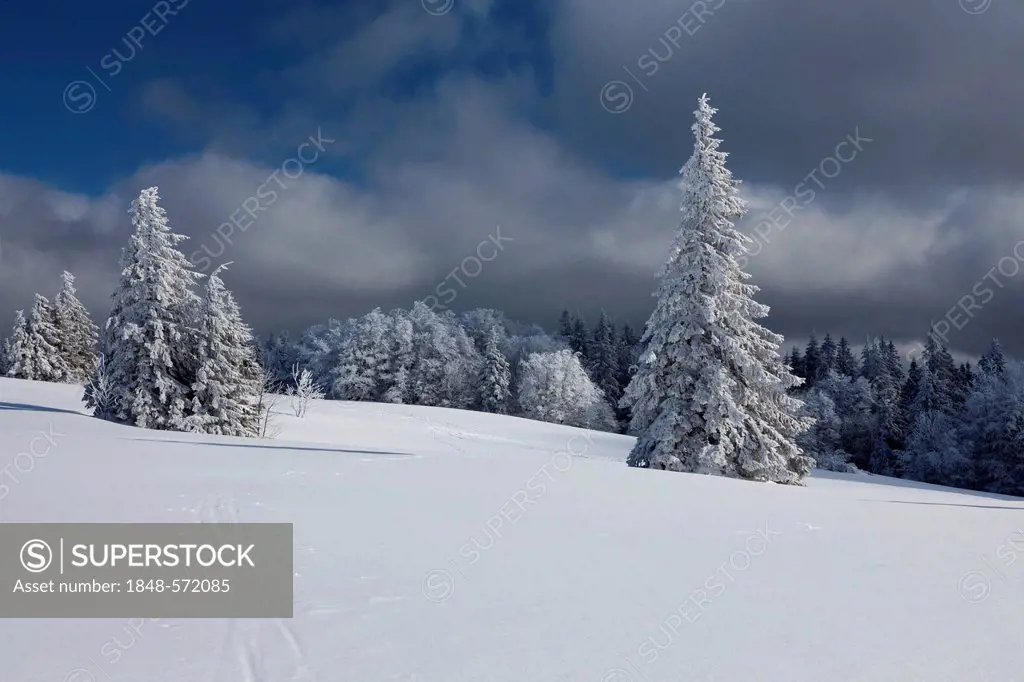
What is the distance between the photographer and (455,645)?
183 inches

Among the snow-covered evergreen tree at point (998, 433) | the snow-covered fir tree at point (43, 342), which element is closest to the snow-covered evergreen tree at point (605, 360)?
the snow-covered evergreen tree at point (998, 433)

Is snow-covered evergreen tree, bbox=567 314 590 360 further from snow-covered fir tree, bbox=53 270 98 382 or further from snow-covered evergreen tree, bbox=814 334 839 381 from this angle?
snow-covered fir tree, bbox=53 270 98 382

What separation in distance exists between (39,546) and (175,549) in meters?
1.48

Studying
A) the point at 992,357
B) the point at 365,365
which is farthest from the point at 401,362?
the point at 992,357

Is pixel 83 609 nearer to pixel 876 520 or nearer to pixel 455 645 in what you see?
pixel 455 645

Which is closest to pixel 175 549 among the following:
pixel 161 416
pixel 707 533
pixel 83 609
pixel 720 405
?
pixel 83 609

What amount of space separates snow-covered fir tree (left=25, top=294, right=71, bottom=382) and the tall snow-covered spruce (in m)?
55.2

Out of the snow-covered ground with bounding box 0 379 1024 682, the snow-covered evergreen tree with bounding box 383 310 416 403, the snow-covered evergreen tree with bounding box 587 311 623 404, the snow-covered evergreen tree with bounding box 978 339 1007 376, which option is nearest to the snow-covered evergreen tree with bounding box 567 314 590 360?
the snow-covered evergreen tree with bounding box 587 311 623 404

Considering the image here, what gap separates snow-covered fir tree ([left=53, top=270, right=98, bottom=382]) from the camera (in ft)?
177

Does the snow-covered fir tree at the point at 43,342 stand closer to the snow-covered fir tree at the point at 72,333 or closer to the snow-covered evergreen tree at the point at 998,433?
the snow-covered fir tree at the point at 72,333
